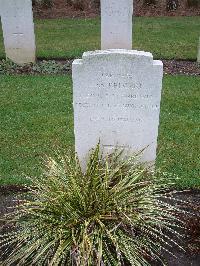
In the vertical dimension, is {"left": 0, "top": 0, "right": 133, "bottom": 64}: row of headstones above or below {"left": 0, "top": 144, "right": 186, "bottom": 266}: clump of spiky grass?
above

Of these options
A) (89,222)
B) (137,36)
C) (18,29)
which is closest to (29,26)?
(18,29)

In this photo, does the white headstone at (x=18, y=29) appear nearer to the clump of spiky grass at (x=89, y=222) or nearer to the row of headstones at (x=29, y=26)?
the row of headstones at (x=29, y=26)

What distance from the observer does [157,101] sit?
452cm

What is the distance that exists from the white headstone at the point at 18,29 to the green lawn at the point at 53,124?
1185 mm

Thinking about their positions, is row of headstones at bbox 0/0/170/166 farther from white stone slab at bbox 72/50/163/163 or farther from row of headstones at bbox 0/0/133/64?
row of headstones at bbox 0/0/133/64

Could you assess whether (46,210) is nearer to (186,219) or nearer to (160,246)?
(160,246)

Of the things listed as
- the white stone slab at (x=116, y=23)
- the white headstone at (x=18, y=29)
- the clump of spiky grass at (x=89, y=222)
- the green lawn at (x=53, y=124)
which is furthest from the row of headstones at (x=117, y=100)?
the white headstone at (x=18, y=29)

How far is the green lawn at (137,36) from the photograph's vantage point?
11.5m

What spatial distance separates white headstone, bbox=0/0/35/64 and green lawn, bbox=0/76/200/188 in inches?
46.7

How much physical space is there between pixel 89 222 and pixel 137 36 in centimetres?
1011

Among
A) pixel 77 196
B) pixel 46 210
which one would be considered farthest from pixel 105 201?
pixel 46 210

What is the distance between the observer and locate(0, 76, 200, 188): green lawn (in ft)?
19.4

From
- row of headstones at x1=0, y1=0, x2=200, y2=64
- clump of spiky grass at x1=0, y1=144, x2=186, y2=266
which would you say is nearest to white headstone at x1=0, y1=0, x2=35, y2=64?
row of headstones at x1=0, y1=0, x2=200, y2=64

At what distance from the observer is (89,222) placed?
398cm
